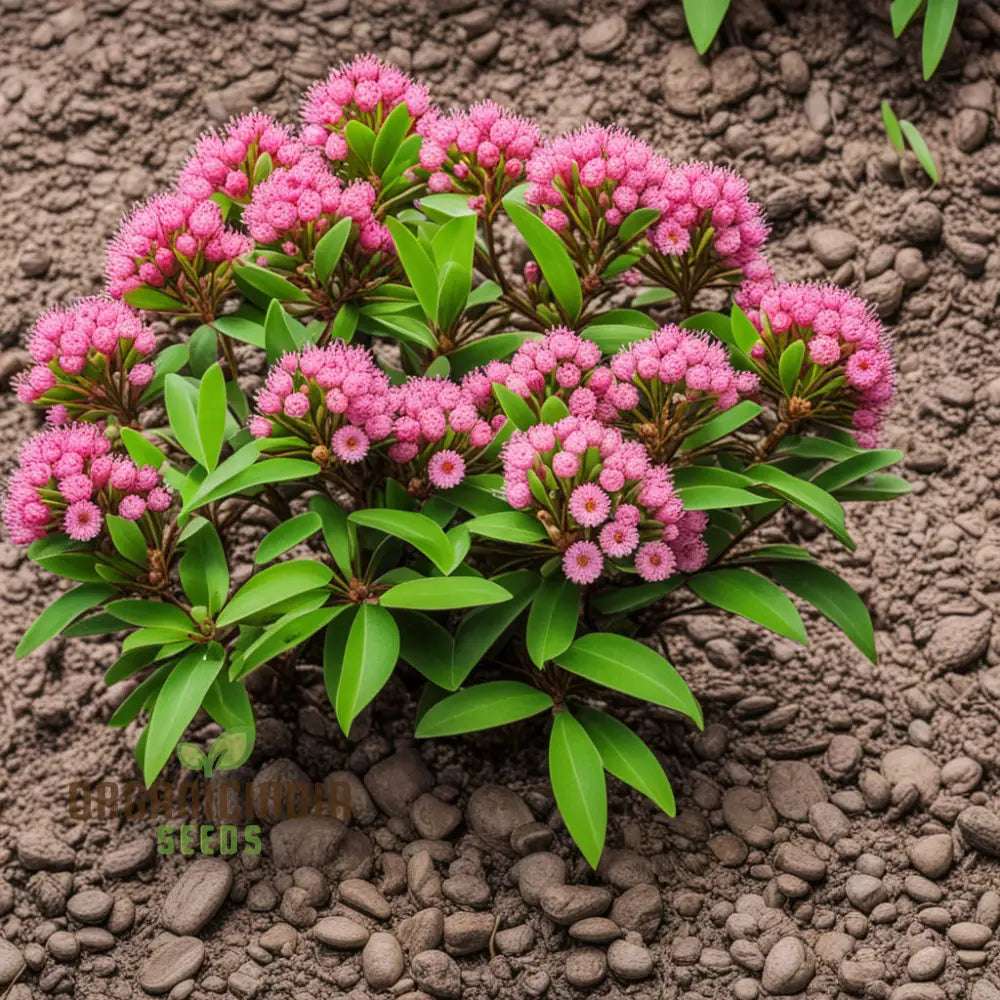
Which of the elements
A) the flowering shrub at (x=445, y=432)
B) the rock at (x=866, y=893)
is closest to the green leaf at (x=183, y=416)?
the flowering shrub at (x=445, y=432)

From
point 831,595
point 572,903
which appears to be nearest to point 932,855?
point 831,595

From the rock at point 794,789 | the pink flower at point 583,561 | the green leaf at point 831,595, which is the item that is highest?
the pink flower at point 583,561

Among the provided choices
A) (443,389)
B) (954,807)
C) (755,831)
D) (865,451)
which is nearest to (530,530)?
(443,389)

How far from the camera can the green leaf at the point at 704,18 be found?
275cm

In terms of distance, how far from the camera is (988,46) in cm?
284

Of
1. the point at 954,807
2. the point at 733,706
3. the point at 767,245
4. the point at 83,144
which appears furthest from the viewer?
the point at 83,144

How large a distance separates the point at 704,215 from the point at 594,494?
1.76 feet

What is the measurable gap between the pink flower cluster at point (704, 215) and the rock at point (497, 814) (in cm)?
87

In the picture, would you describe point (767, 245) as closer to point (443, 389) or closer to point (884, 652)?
point (884, 652)

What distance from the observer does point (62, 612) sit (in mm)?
1917

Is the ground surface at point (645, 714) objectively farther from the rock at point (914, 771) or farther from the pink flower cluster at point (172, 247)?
the pink flower cluster at point (172, 247)

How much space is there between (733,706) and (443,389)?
0.78 metres

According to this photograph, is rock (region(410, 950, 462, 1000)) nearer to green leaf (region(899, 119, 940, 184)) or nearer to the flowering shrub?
the flowering shrub

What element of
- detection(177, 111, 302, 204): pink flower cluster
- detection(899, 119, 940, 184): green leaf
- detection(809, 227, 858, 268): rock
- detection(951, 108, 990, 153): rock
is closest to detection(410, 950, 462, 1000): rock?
detection(177, 111, 302, 204): pink flower cluster
